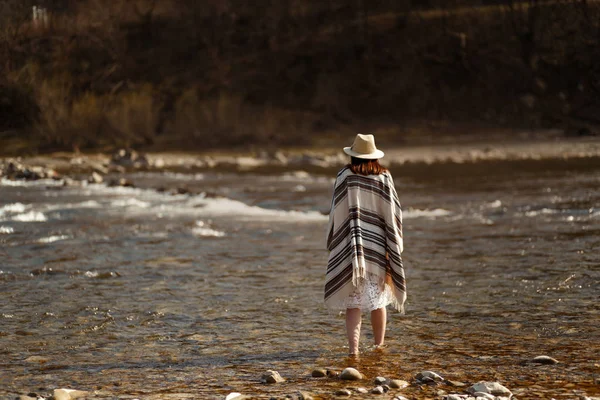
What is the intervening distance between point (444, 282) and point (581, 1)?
115 feet

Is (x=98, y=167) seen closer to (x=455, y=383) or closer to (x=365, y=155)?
(x=365, y=155)

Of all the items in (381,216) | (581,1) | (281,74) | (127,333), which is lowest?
(127,333)

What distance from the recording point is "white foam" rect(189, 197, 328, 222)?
17109mm

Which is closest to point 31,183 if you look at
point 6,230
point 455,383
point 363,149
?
point 6,230

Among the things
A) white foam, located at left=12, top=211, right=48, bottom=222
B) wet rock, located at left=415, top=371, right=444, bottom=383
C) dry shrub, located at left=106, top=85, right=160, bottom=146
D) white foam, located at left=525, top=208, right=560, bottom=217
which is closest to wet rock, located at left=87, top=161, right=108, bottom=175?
dry shrub, located at left=106, top=85, right=160, bottom=146

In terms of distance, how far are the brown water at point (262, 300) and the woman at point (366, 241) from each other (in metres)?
0.38

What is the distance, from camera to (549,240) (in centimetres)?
1334

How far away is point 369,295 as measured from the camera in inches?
294

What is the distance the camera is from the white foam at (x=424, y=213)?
56.0 ft

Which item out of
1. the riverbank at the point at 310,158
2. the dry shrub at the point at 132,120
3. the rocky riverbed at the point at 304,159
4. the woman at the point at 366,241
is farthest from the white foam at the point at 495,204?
the dry shrub at the point at 132,120

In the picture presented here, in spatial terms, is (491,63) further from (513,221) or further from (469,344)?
(469,344)

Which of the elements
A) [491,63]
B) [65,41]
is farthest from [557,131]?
[65,41]

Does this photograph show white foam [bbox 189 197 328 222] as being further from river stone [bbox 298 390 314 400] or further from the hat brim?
river stone [bbox 298 390 314 400]

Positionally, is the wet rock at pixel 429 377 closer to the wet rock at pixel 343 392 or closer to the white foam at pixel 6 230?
the wet rock at pixel 343 392
